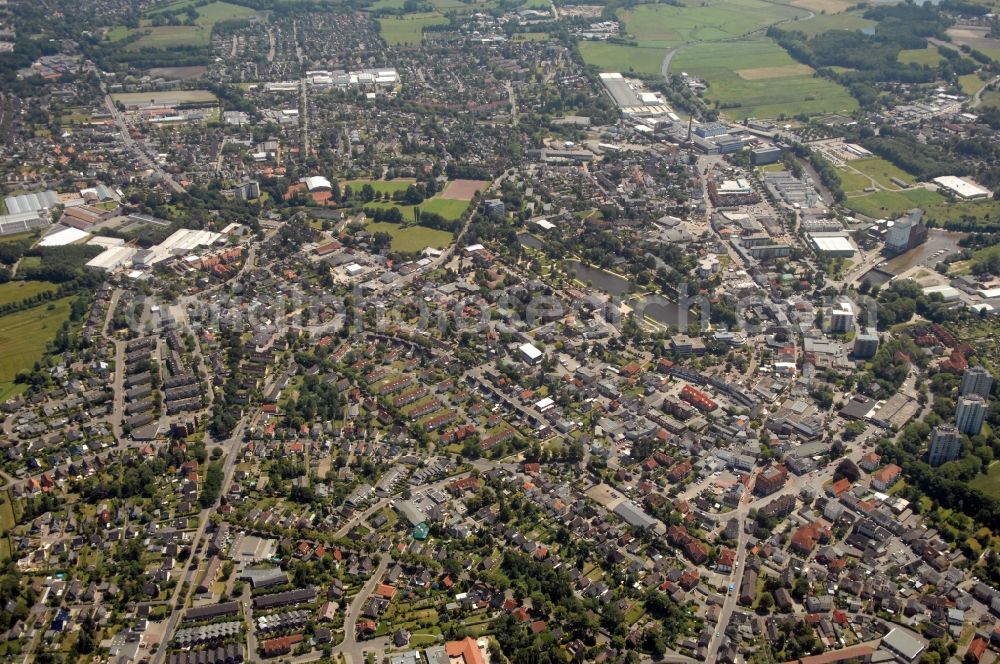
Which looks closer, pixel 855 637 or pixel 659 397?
pixel 855 637

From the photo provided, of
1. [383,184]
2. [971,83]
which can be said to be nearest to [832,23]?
[971,83]

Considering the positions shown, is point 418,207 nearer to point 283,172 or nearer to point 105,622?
point 283,172

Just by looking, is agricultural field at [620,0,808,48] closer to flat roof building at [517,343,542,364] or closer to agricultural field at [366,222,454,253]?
agricultural field at [366,222,454,253]

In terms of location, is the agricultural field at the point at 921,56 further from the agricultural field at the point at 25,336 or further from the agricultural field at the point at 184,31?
the agricultural field at the point at 25,336

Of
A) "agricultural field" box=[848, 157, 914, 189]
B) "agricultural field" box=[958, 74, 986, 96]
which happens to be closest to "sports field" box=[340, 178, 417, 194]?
"agricultural field" box=[848, 157, 914, 189]

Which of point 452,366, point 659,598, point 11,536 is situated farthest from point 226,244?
point 659,598

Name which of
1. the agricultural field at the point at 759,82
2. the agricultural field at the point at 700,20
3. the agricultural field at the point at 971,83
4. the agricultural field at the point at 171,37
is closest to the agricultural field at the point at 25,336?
the agricultural field at the point at 171,37
